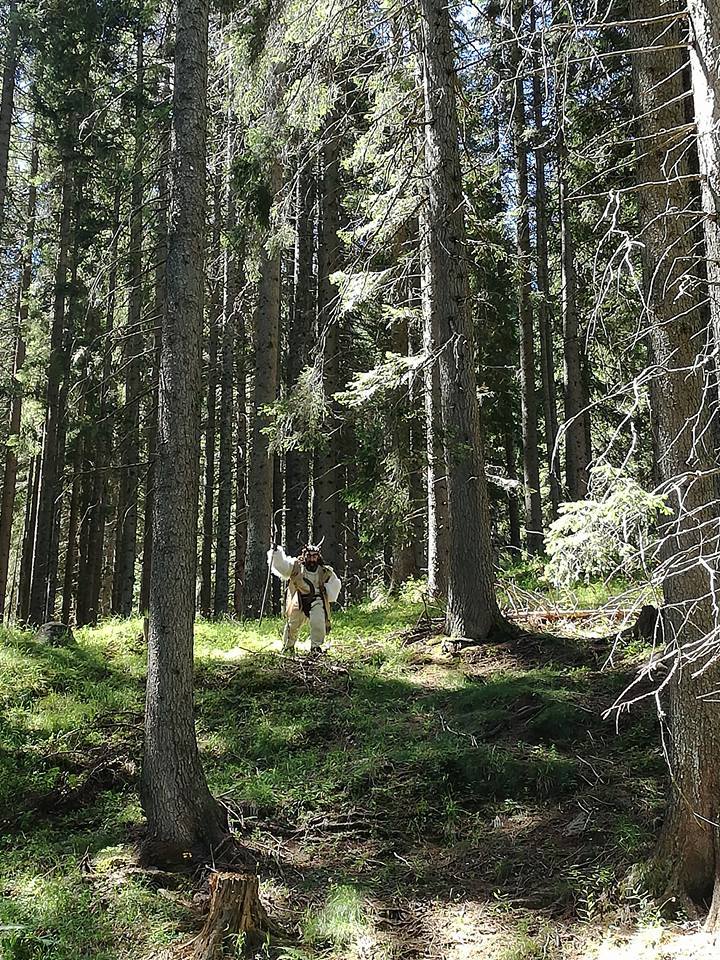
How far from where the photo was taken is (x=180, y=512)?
621 cm

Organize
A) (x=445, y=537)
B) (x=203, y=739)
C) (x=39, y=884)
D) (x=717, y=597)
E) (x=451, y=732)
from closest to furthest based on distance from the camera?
(x=717, y=597) → (x=39, y=884) → (x=451, y=732) → (x=203, y=739) → (x=445, y=537)

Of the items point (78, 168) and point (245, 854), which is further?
point (78, 168)

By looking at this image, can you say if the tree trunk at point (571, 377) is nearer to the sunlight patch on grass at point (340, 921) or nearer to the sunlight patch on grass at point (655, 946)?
the sunlight patch on grass at point (340, 921)

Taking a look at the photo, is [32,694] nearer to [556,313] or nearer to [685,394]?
[685,394]

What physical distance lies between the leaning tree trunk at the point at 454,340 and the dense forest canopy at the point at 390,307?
4cm

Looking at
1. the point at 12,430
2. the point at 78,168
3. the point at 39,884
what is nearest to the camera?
the point at 39,884

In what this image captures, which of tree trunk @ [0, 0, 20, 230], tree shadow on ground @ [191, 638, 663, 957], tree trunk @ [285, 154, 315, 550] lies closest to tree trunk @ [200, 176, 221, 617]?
tree trunk @ [285, 154, 315, 550]

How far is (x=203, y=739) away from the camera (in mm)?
8508

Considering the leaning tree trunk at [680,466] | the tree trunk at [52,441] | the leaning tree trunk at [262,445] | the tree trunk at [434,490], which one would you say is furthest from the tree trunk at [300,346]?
the leaning tree trunk at [680,466]

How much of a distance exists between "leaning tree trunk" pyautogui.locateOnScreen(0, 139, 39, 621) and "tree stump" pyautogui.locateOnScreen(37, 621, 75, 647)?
237 inches

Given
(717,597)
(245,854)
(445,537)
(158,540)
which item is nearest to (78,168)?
(445,537)

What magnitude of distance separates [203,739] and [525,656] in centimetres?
399

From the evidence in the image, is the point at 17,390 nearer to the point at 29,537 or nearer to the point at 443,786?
the point at 29,537

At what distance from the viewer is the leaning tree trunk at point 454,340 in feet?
33.0
